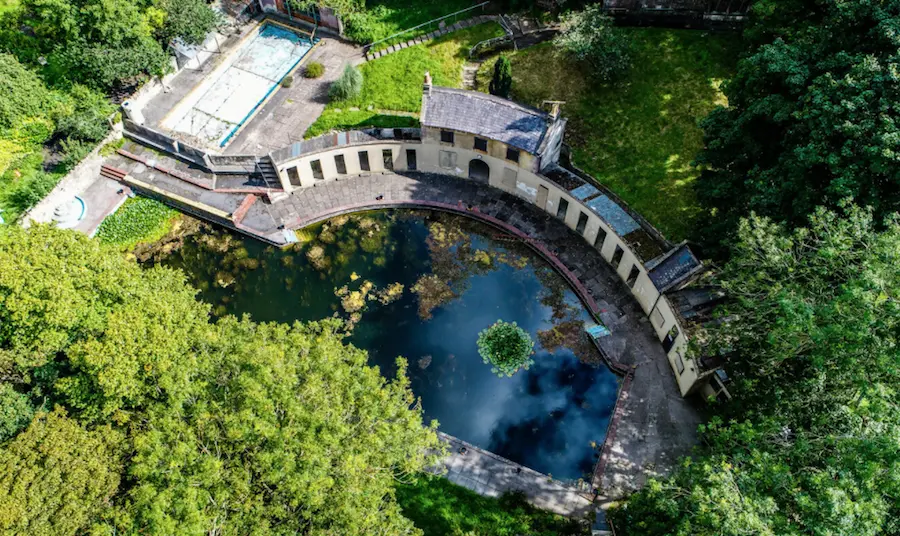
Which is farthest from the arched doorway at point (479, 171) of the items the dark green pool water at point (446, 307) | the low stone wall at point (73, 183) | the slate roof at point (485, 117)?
the low stone wall at point (73, 183)

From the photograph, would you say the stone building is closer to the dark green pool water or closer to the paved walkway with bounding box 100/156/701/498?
the paved walkway with bounding box 100/156/701/498

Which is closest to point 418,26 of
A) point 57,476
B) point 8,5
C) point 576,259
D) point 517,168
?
point 517,168

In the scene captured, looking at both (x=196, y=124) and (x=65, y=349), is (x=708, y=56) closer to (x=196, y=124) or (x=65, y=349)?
(x=196, y=124)

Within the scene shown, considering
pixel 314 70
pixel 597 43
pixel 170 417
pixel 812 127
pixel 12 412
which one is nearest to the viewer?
pixel 170 417

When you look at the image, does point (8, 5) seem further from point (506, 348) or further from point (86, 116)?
point (506, 348)

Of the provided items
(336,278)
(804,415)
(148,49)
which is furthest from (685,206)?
(148,49)

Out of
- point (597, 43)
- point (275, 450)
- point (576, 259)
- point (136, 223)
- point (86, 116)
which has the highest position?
point (597, 43)
